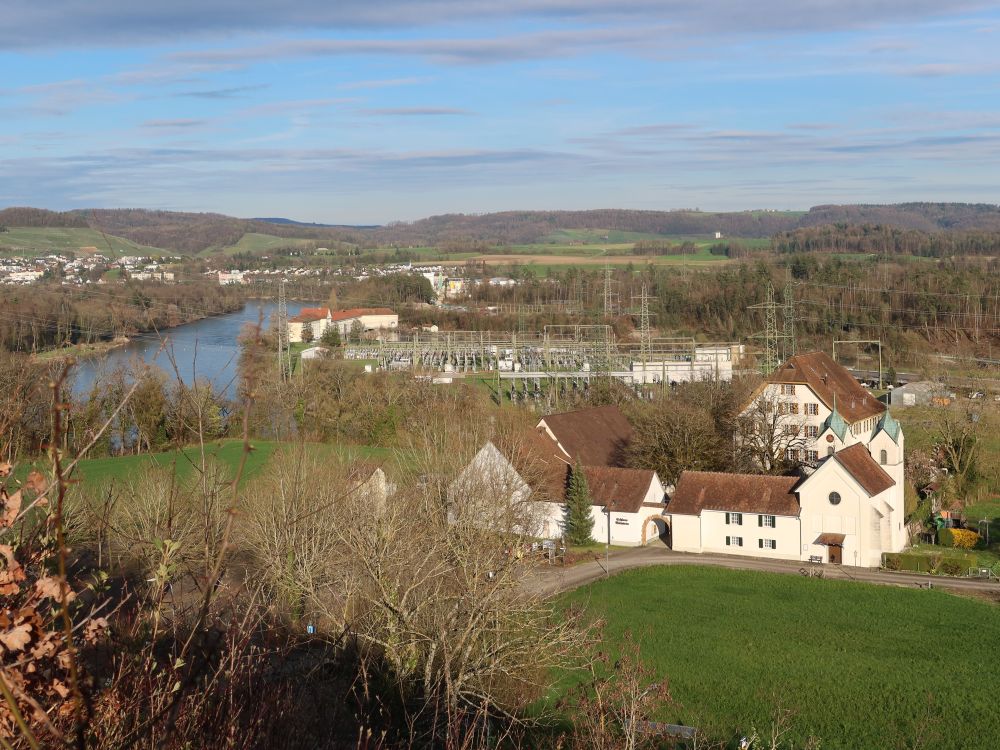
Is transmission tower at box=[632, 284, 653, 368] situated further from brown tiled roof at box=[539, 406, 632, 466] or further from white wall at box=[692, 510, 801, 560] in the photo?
white wall at box=[692, 510, 801, 560]

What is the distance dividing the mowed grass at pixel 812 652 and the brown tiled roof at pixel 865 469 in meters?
2.83

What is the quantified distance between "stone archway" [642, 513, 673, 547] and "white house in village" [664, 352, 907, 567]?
189mm

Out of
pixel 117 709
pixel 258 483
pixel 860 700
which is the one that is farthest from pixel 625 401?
pixel 117 709

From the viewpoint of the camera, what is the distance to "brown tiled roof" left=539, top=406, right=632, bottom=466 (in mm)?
27750

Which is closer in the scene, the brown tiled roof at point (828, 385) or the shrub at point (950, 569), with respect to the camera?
the shrub at point (950, 569)

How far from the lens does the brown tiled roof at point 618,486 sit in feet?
Result: 79.9

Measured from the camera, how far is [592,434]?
29188 millimetres

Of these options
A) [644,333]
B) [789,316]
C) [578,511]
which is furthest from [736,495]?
[789,316]

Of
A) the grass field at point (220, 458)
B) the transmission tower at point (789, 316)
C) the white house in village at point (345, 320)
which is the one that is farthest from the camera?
the white house in village at point (345, 320)

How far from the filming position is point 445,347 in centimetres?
5659

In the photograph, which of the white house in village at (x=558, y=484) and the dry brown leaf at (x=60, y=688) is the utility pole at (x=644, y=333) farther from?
the dry brown leaf at (x=60, y=688)

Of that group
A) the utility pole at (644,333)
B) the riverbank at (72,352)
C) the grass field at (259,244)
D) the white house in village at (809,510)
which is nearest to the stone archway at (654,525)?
the white house in village at (809,510)

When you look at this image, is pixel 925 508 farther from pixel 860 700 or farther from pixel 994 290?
pixel 994 290

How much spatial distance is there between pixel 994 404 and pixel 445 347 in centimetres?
2881
